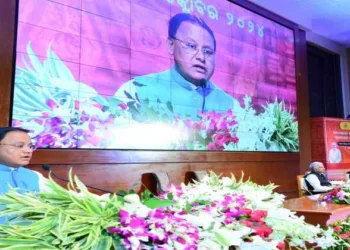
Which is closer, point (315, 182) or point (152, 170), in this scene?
point (152, 170)

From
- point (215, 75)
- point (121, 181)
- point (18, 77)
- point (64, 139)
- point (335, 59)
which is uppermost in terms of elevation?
point (335, 59)

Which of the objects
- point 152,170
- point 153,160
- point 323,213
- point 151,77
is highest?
point 151,77

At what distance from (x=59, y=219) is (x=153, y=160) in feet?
10.3

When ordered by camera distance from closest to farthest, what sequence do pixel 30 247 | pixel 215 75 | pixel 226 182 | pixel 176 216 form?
pixel 30 247 < pixel 176 216 < pixel 226 182 < pixel 215 75

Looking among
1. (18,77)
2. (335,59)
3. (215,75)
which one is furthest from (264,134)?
(335,59)

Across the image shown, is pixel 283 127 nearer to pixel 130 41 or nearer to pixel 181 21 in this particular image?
pixel 181 21

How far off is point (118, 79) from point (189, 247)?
304 cm

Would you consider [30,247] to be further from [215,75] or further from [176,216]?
[215,75]

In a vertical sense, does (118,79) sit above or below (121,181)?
above

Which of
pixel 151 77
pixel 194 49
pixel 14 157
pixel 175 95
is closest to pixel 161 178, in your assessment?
pixel 175 95

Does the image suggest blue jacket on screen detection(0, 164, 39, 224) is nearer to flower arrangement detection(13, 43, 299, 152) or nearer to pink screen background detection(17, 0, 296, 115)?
flower arrangement detection(13, 43, 299, 152)

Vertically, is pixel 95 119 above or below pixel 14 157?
above

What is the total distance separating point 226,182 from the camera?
108 centimetres

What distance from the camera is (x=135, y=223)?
59 centimetres
